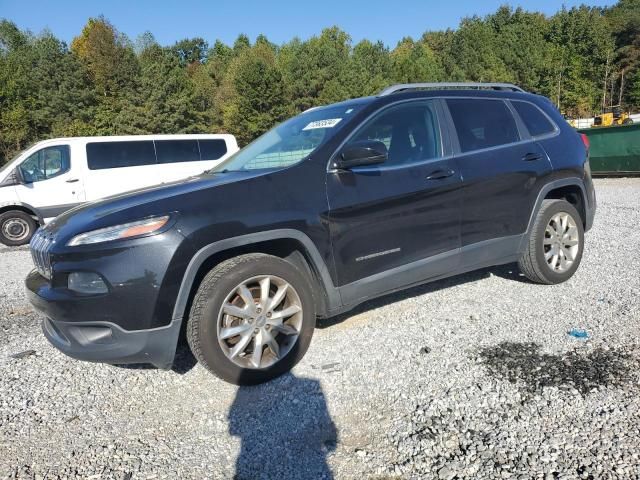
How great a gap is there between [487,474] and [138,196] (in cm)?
251

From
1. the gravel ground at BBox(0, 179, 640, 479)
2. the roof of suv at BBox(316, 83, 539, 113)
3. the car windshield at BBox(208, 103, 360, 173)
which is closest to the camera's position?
the gravel ground at BBox(0, 179, 640, 479)

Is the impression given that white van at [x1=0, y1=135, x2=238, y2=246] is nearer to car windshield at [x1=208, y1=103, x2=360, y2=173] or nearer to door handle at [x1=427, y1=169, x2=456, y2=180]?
car windshield at [x1=208, y1=103, x2=360, y2=173]

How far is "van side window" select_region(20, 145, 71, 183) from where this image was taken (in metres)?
9.50

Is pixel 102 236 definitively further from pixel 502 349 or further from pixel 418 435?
pixel 502 349

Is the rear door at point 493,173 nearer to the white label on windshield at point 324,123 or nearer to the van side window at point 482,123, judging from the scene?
the van side window at point 482,123

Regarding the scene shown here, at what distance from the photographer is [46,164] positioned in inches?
378

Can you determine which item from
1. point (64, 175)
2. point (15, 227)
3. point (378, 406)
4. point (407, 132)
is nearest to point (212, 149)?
point (64, 175)

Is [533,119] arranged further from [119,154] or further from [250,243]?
[119,154]

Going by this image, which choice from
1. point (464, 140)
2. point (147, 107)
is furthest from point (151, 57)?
point (464, 140)

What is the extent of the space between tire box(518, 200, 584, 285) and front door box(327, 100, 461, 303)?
40.7 inches

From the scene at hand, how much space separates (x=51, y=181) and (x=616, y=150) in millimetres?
14823

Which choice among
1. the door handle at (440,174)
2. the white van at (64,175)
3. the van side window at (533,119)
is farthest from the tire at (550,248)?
the white van at (64,175)

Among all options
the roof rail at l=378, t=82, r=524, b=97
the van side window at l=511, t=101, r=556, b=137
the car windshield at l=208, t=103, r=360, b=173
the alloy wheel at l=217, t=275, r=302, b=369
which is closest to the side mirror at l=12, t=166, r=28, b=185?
the car windshield at l=208, t=103, r=360, b=173

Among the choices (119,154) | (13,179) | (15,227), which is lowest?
(15,227)
